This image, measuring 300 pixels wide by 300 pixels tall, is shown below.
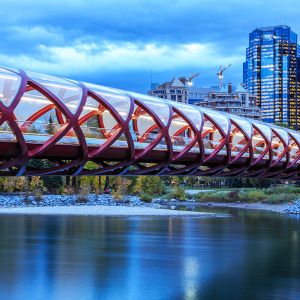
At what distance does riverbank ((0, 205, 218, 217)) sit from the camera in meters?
72.9

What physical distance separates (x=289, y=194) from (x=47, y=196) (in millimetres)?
31991

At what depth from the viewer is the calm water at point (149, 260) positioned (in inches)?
1194

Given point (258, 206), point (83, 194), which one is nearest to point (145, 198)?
point (83, 194)

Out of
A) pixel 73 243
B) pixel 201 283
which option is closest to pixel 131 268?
pixel 201 283

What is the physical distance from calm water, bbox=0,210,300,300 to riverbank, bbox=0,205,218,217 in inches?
438

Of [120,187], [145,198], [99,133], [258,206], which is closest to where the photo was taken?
[99,133]

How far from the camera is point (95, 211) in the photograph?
76.4 metres

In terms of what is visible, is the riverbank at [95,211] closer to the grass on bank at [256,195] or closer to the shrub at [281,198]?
the shrub at [281,198]

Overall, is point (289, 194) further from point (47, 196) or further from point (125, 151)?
point (125, 151)

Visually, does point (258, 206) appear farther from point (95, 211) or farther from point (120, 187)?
point (95, 211)

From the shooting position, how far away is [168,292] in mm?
29953

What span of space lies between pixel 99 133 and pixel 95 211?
55.4 meters

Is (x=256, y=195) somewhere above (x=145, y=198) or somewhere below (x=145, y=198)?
above

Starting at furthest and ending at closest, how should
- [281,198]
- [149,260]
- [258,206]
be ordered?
[281,198]
[258,206]
[149,260]
